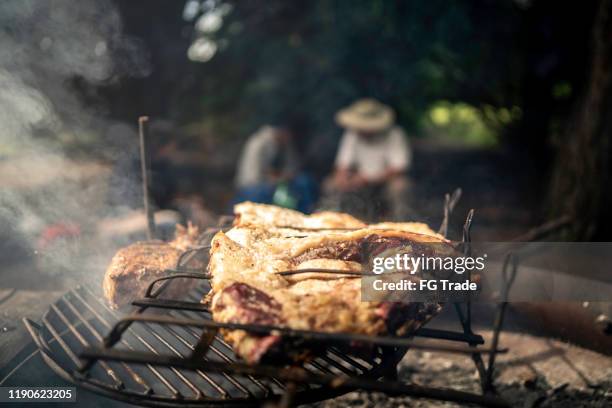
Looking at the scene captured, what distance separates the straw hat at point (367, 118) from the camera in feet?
24.5

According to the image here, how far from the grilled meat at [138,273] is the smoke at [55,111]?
4.93 ft

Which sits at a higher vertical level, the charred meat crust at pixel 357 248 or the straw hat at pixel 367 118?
the straw hat at pixel 367 118

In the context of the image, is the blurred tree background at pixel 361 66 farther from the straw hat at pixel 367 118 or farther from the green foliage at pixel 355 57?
the straw hat at pixel 367 118

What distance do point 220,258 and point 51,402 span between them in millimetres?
1496

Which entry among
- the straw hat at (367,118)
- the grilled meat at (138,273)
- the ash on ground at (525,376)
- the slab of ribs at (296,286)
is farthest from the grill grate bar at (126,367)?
the straw hat at (367,118)

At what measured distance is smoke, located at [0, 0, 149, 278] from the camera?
4.60m

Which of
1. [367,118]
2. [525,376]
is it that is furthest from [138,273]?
[367,118]

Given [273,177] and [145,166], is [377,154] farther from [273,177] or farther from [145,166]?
[145,166]

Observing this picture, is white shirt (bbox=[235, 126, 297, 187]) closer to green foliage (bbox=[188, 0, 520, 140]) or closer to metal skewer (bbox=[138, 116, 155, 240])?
green foliage (bbox=[188, 0, 520, 140])

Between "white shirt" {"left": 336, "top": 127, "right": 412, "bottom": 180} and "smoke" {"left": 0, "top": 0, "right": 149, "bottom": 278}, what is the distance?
375 centimetres

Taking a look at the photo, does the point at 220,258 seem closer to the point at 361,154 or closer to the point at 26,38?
the point at 26,38

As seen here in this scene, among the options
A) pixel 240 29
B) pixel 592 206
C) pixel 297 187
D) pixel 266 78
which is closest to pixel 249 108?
pixel 266 78

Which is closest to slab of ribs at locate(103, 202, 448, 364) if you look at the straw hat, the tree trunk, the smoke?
the smoke

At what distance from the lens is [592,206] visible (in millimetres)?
5992
